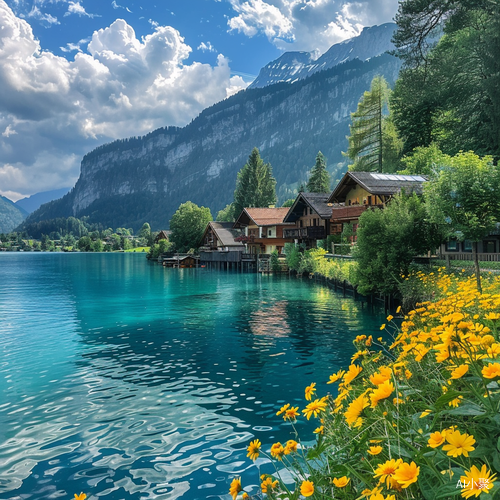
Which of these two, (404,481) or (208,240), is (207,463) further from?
(208,240)

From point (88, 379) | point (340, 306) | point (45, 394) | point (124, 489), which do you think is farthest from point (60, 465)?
point (340, 306)

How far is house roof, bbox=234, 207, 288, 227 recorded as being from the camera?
70562 mm

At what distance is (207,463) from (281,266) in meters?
52.6

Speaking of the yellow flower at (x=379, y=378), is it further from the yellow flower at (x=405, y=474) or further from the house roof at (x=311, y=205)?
the house roof at (x=311, y=205)

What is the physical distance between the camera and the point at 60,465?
7.50 metres

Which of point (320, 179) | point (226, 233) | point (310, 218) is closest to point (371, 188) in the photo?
point (310, 218)

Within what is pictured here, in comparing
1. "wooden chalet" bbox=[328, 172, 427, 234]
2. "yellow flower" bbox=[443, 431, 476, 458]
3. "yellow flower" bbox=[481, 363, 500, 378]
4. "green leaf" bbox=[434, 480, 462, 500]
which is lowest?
"green leaf" bbox=[434, 480, 462, 500]

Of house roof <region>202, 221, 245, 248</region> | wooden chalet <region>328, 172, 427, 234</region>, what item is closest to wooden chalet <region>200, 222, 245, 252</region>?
house roof <region>202, 221, 245, 248</region>

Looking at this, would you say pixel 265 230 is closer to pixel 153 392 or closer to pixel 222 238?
pixel 222 238

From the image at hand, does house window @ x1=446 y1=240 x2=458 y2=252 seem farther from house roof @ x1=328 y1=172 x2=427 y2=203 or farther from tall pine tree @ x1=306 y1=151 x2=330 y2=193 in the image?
tall pine tree @ x1=306 y1=151 x2=330 y2=193

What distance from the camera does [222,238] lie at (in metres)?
82.9

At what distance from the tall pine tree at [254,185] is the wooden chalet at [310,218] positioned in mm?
31483

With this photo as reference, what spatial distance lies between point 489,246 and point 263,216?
136 feet

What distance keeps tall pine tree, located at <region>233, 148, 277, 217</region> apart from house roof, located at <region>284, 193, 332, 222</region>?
105 feet
